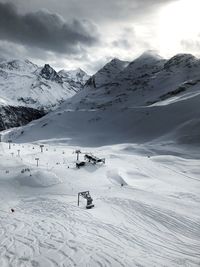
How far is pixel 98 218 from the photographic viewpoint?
27.8 meters

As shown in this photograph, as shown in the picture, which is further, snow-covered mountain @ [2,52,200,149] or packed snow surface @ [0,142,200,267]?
snow-covered mountain @ [2,52,200,149]

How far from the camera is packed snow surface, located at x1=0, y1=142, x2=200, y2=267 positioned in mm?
18859

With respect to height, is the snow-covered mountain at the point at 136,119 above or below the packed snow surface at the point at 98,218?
above

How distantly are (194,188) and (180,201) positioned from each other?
12.0 m

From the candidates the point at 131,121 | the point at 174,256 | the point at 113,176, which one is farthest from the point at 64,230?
the point at 131,121

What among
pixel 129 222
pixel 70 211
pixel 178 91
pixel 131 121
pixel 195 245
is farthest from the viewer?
pixel 178 91

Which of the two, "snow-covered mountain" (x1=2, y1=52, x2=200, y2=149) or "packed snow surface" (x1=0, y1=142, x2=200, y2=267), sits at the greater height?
"snow-covered mountain" (x1=2, y1=52, x2=200, y2=149)

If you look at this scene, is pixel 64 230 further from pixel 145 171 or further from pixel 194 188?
pixel 145 171

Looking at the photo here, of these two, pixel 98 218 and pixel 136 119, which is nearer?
pixel 98 218

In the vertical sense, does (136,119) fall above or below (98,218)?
above

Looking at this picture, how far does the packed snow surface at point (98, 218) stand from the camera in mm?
18859

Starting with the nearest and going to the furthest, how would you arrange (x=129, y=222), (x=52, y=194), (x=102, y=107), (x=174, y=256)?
(x=174, y=256)
(x=129, y=222)
(x=52, y=194)
(x=102, y=107)

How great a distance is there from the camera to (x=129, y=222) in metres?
27.5

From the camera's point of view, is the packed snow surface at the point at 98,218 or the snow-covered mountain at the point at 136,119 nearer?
the packed snow surface at the point at 98,218
